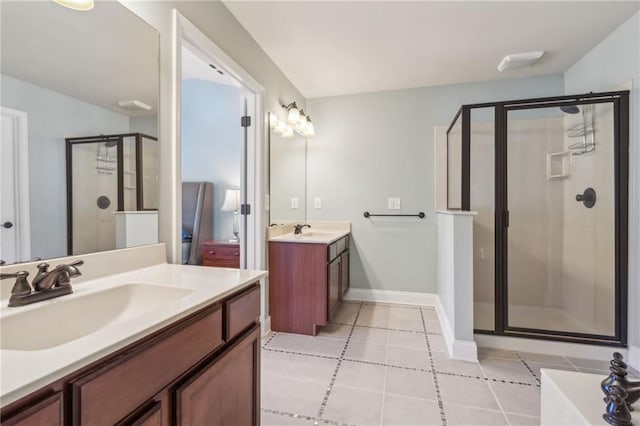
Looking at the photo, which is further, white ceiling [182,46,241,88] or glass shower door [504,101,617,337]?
white ceiling [182,46,241,88]

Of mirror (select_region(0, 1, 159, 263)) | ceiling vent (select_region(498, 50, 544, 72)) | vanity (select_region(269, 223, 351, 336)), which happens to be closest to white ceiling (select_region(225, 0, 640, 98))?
ceiling vent (select_region(498, 50, 544, 72))

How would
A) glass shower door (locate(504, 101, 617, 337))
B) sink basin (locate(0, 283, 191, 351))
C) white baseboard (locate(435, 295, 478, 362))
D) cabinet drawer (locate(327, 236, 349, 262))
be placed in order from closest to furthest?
1. sink basin (locate(0, 283, 191, 351))
2. white baseboard (locate(435, 295, 478, 362))
3. glass shower door (locate(504, 101, 617, 337))
4. cabinet drawer (locate(327, 236, 349, 262))

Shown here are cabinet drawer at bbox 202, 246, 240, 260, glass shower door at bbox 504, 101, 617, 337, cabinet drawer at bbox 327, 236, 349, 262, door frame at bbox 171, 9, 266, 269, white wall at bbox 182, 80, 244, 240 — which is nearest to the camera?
door frame at bbox 171, 9, 266, 269

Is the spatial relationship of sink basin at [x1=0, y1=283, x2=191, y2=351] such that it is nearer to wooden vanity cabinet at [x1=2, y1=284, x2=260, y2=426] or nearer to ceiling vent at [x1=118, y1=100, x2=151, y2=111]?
wooden vanity cabinet at [x1=2, y1=284, x2=260, y2=426]

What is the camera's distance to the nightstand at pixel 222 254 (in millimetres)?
3211

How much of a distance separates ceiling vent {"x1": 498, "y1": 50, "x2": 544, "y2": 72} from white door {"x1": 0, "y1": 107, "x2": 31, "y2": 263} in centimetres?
313

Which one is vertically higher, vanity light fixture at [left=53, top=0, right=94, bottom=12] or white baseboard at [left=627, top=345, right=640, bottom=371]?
vanity light fixture at [left=53, top=0, right=94, bottom=12]

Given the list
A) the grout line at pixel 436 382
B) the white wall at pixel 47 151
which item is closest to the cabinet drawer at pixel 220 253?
the grout line at pixel 436 382

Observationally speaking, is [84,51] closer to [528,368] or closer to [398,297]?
[528,368]

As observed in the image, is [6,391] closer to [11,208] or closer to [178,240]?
[11,208]

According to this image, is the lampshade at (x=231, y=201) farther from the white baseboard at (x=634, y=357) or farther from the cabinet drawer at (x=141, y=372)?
the white baseboard at (x=634, y=357)

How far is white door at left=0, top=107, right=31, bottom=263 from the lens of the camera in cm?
82

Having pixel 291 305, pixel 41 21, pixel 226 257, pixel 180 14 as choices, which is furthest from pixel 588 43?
pixel 226 257

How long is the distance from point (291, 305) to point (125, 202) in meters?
1.54
